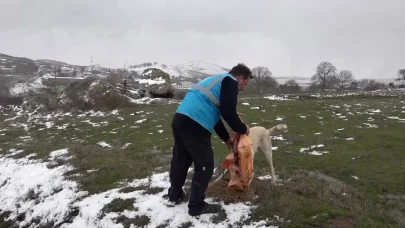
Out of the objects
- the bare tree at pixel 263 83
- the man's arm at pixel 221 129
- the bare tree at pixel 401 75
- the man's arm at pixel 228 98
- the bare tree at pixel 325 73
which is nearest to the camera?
the man's arm at pixel 228 98

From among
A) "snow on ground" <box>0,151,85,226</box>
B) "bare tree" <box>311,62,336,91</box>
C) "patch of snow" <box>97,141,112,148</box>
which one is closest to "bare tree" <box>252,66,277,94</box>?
"bare tree" <box>311,62,336,91</box>

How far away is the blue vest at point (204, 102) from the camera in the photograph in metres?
4.80

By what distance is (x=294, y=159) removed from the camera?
10.1 metres

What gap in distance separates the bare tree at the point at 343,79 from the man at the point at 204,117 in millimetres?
67150

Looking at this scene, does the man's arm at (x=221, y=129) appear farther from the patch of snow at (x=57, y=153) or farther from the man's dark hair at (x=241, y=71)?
the patch of snow at (x=57, y=153)

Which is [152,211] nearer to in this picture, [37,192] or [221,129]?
[221,129]

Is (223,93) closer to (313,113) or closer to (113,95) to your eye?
(313,113)

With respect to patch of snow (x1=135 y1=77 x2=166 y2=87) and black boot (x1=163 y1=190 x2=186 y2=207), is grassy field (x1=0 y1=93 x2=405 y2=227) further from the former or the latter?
patch of snow (x1=135 y1=77 x2=166 y2=87)

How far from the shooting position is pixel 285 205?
5082 millimetres

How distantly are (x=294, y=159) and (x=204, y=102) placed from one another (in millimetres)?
6164

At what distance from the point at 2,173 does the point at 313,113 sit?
621 inches

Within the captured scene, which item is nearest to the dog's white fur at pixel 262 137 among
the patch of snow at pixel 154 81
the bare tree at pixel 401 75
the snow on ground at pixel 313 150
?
the snow on ground at pixel 313 150

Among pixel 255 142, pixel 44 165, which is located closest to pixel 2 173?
pixel 44 165

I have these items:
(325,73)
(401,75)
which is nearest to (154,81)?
(325,73)
